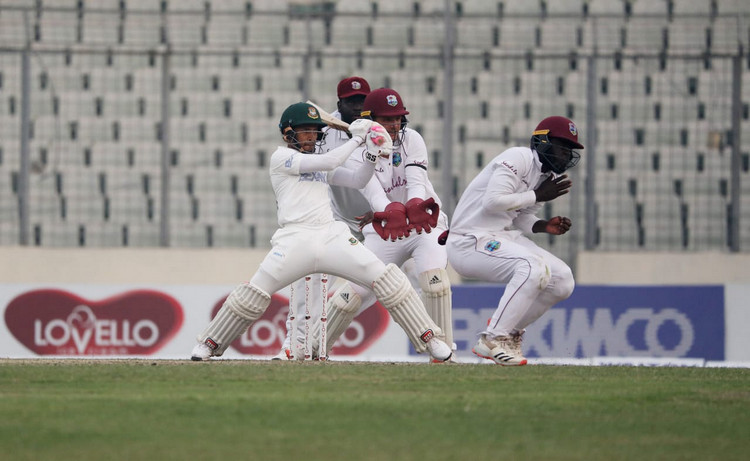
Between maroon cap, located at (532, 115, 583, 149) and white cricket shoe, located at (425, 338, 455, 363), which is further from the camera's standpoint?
maroon cap, located at (532, 115, 583, 149)

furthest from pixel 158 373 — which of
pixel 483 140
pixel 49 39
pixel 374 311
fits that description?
pixel 49 39

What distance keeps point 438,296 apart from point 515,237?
28.1 inches

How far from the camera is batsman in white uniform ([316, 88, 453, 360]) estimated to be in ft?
28.7

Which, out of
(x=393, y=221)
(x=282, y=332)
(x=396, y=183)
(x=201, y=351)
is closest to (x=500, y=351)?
(x=393, y=221)

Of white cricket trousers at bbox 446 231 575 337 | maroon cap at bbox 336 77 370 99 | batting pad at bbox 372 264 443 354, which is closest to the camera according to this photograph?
batting pad at bbox 372 264 443 354

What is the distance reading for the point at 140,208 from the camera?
53.2 ft

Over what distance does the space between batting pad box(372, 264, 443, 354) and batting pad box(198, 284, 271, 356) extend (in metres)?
0.77

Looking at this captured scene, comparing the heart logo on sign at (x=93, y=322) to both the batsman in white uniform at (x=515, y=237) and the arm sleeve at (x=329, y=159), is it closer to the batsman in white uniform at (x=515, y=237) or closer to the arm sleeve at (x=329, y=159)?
the batsman in white uniform at (x=515, y=237)

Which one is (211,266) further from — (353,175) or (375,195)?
(353,175)

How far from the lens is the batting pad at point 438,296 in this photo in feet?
29.2

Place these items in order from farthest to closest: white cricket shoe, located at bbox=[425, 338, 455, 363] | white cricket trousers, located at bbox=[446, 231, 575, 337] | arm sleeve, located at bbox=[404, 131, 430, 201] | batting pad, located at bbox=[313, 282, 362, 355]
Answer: batting pad, located at bbox=[313, 282, 362, 355] < arm sleeve, located at bbox=[404, 131, 430, 201] < white cricket trousers, located at bbox=[446, 231, 575, 337] < white cricket shoe, located at bbox=[425, 338, 455, 363]

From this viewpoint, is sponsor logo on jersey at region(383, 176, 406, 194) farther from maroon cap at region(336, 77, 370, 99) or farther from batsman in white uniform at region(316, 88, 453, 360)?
maroon cap at region(336, 77, 370, 99)

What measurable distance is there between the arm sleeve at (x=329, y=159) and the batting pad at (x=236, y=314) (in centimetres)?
88

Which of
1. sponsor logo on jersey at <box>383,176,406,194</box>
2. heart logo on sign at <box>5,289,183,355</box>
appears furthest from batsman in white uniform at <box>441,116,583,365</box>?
heart logo on sign at <box>5,289,183,355</box>
